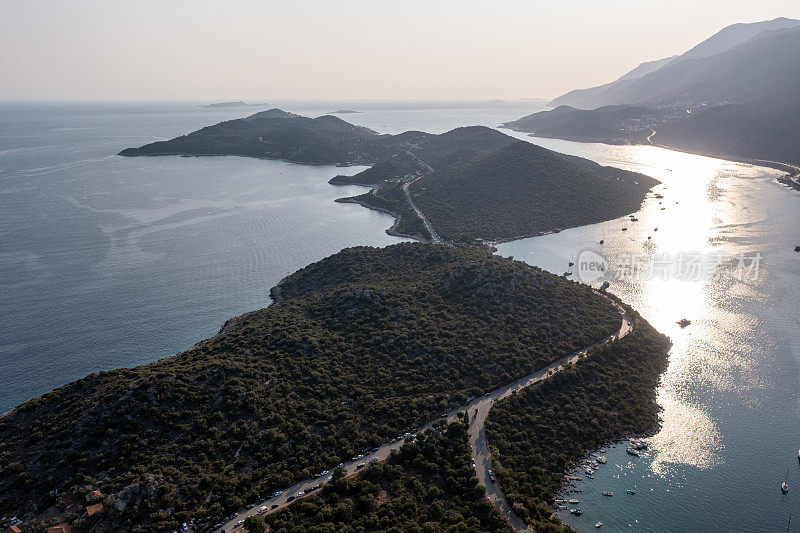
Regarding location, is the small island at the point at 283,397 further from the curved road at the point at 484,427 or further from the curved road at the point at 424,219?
the curved road at the point at 424,219

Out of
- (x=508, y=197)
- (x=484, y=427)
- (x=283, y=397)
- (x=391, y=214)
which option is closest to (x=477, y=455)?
(x=484, y=427)

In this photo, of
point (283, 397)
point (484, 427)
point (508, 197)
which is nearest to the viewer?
point (484, 427)

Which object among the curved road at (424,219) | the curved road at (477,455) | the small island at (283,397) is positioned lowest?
the curved road at (477,455)

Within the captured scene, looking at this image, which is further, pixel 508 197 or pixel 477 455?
pixel 508 197

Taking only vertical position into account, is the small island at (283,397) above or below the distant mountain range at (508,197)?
below

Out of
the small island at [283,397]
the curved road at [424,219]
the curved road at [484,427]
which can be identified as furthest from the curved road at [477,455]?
the curved road at [424,219]

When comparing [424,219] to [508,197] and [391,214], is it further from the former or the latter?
[508,197]

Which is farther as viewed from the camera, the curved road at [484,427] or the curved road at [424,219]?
the curved road at [424,219]
